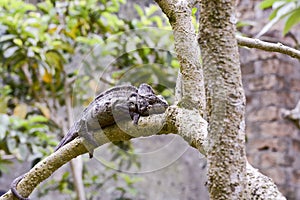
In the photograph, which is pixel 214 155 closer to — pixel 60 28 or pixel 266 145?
pixel 60 28

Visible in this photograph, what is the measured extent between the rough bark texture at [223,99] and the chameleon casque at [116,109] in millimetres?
214

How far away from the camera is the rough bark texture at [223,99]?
1.08ft

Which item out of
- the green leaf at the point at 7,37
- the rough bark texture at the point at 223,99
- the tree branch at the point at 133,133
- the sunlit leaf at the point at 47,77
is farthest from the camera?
the sunlit leaf at the point at 47,77

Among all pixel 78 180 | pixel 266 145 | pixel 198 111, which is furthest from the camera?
pixel 266 145

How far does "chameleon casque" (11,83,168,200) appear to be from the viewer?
57cm

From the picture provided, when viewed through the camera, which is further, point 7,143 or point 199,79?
point 7,143

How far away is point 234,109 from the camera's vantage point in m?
0.34

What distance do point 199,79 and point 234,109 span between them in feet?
0.62

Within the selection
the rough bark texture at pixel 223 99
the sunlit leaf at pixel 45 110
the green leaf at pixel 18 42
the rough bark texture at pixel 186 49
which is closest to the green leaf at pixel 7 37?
the green leaf at pixel 18 42

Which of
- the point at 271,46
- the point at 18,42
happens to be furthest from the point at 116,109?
the point at 18,42

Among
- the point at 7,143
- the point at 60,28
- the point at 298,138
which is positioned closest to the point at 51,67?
the point at 60,28

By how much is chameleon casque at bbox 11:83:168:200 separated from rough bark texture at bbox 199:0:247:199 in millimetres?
214

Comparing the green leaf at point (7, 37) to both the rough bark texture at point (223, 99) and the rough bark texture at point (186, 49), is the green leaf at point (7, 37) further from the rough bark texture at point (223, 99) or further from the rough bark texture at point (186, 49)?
the rough bark texture at point (223, 99)

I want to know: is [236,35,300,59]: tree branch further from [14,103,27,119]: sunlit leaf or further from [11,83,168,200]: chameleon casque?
[14,103,27,119]: sunlit leaf
